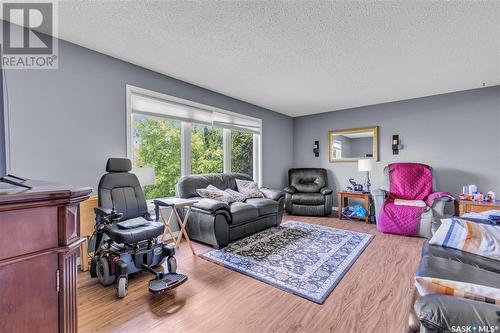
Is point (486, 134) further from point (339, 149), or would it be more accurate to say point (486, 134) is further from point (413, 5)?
point (413, 5)

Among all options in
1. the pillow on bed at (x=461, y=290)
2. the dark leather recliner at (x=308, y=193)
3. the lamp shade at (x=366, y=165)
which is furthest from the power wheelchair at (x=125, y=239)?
the lamp shade at (x=366, y=165)

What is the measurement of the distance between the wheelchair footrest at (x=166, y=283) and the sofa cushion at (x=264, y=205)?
1.69m

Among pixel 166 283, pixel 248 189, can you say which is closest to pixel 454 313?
pixel 166 283

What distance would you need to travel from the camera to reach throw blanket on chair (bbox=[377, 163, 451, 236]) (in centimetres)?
364

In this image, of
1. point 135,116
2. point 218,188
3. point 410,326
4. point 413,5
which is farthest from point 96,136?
point 413,5

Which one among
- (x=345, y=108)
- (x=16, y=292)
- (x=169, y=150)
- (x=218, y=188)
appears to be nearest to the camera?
(x=16, y=292)

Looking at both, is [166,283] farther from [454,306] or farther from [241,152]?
[241,152]

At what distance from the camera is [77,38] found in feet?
8.13

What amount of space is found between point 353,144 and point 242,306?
4632mm

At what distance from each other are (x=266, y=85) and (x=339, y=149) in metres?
2.75

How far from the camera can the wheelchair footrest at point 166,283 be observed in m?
1.98

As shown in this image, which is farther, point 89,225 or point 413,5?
point 89,225

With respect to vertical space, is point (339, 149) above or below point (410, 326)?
above

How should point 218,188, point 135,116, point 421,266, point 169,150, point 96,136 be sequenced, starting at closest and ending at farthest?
1. point 421,266
2. point 96,136
3. point 135,116
4. point 169,150
5. point 218,188
